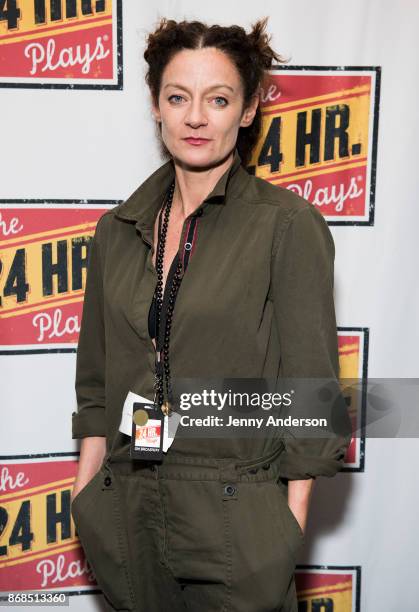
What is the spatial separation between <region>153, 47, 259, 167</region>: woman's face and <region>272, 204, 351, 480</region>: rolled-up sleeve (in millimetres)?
213

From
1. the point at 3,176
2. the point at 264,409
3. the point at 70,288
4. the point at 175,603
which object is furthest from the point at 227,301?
the point at 3,176

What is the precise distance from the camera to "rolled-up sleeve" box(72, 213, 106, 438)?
1.51m

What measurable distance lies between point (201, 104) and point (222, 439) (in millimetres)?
610

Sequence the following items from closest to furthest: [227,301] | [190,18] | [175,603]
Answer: [227,301]
[175,603]
[190,18]

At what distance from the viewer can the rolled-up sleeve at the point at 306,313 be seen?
3.95 ft

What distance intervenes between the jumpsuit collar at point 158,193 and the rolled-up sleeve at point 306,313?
16cm

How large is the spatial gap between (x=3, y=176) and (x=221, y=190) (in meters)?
0.71

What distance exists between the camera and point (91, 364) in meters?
1.54

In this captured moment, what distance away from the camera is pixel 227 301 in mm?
1218

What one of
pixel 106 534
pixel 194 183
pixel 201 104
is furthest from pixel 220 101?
pixel 106 534

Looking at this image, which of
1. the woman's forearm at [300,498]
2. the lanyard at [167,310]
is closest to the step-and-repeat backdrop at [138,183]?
the lanyard at [167,310]

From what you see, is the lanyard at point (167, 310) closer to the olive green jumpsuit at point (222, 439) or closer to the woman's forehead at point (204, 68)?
the olive green jumpsuit at point (222, 439)

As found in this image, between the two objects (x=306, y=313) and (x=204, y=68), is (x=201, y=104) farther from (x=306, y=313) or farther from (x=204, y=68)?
(x=306, y=313)

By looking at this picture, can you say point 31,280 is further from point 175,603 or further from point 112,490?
point 175,603
